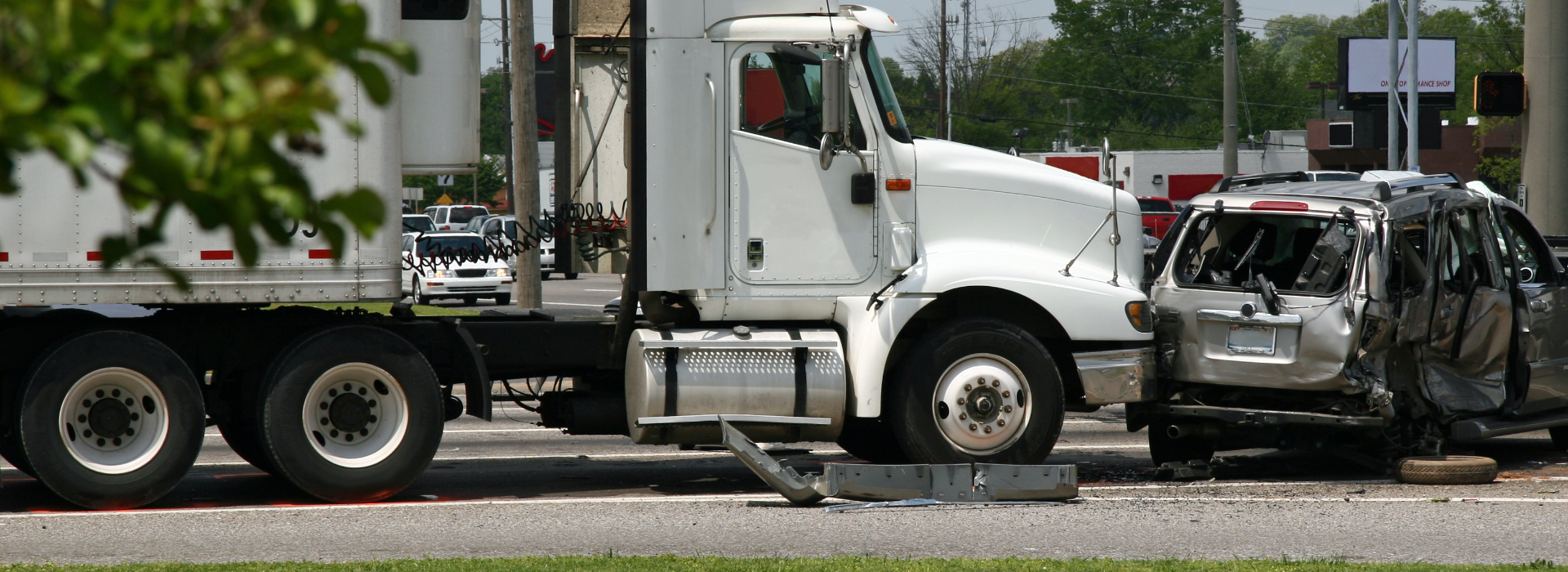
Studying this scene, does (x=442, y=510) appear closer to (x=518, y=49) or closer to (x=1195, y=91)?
(x=518, y=49)

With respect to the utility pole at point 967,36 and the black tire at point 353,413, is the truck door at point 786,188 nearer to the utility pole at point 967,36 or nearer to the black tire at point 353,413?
the black tire at point 353,413

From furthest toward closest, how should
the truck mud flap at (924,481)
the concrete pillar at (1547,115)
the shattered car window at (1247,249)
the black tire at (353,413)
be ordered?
the concrete pillar at (1547,115), the shattered car window at (1247,249), the truck mud flap at (924,481), the black tire at (353,413)

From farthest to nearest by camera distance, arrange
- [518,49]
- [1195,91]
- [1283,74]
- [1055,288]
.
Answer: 1. [1283,74]
2. [1195,91]
3. [518,49]
4. [1055,288]

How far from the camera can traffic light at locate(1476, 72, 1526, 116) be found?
16.9 m

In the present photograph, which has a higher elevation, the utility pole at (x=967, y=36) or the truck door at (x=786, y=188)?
the utility pole at (x=967, y=36)

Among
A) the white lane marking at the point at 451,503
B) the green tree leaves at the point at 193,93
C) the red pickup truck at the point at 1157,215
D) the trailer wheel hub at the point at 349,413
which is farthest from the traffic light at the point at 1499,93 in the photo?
the red pickup truck at the point at 1157,215

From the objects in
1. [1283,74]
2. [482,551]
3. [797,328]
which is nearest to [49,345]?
[482,551]

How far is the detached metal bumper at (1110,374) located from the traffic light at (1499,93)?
10405 mm

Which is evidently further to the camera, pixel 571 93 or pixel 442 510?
pixel 571 93

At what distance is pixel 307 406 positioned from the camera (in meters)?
7.99

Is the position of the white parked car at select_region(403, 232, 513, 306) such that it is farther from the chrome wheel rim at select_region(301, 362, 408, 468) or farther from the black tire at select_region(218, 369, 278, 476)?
the chrome wheel rim at select_region(301, 362, 408, 468)

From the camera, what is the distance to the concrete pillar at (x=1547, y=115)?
17.1m

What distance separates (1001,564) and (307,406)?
3954 millimetres

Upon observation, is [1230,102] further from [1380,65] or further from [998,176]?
[1380,65]
